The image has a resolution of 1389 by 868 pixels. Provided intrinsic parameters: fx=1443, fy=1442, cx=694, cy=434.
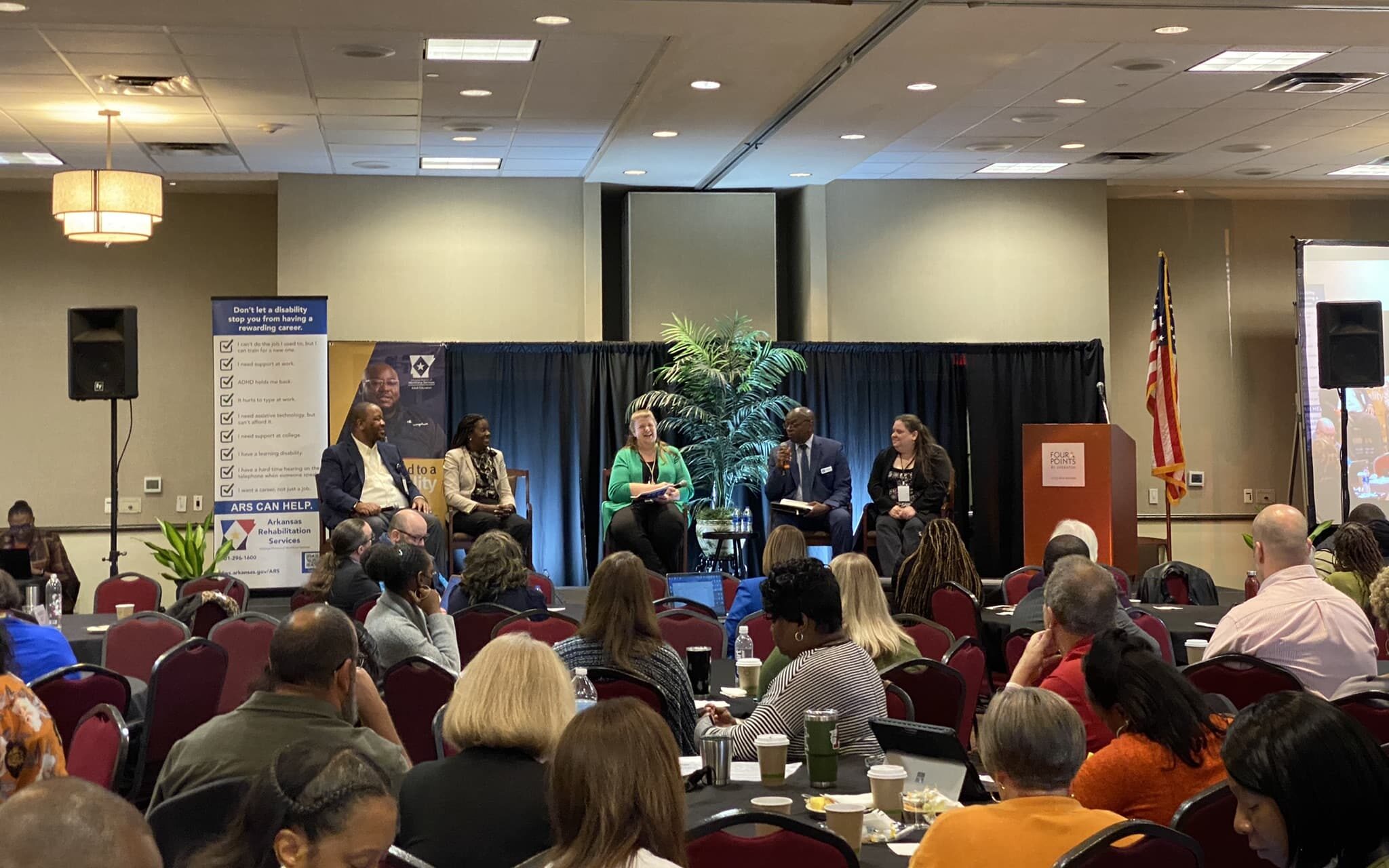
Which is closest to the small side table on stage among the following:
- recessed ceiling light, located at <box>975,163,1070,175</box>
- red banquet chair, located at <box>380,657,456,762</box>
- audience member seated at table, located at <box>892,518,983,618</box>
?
recessed ceiling light, located at <box>975,163,1070,175</box>

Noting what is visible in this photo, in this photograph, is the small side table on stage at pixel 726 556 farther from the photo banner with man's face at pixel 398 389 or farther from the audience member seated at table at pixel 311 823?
the audience member seated at table at pixel 311 823

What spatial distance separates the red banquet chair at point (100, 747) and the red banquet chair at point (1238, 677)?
3282 mm

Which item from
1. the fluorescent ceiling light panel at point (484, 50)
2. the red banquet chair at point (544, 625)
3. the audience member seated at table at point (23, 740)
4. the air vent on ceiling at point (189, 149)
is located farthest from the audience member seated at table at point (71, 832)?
the air vent on ceiling at point (189, 149)

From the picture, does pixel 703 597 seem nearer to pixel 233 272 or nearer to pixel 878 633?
pixel 878 633

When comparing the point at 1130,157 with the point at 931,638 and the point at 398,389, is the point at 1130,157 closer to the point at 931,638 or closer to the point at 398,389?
the point at 398,389

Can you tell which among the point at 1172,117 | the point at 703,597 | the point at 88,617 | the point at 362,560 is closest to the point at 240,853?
the point at 362,560

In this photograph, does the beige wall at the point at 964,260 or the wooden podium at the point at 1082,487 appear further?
the beige wall at the point at 964,260

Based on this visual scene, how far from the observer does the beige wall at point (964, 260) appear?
532 inches

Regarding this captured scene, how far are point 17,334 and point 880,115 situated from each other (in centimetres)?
824

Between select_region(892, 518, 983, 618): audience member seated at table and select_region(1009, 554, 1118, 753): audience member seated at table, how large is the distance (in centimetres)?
248

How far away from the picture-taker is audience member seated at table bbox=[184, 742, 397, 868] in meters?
1.98

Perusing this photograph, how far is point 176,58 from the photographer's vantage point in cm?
879

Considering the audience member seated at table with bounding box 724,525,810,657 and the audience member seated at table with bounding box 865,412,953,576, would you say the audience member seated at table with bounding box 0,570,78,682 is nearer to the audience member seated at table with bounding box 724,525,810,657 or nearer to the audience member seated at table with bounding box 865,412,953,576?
the audience member seated at table with bounding box 724,525,810,657

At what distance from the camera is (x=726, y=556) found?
38.6 ft
